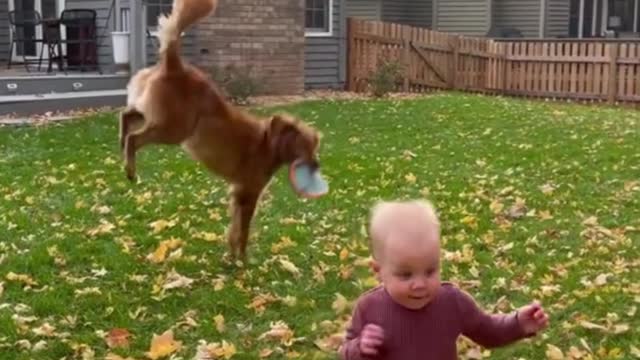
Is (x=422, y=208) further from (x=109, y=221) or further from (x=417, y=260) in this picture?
(x=109, y=221)

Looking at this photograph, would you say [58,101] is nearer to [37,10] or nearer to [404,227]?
[37,10]

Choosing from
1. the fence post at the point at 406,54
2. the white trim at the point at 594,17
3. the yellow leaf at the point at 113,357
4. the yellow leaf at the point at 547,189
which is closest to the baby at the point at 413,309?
the yellow leaf at the point at 113,357

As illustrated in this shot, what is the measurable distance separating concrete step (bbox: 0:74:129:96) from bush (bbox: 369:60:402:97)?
469 cm

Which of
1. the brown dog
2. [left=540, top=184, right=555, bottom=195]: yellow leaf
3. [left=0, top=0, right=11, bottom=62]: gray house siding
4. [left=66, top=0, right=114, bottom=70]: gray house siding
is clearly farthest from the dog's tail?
[left=0, top=0, right=11, bottom=62]: gray house siding

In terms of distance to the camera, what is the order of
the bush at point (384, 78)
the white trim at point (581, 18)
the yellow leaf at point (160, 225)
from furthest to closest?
the white trim at point (581, 18), the bush at point (384, 78), the yellow leaf at point (160, 225)

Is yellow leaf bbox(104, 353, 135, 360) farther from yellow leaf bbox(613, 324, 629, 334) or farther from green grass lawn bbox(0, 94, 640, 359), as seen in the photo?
yellow leaf bbox(613, 324, 629, 334)

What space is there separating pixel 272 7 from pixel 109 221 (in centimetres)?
1190

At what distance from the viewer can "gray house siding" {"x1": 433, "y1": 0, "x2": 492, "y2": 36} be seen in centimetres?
2809

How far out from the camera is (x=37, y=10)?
18.4 meters

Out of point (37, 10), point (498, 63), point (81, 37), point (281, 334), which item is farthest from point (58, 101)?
point (281, 334)

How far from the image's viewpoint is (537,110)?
16.4 meters

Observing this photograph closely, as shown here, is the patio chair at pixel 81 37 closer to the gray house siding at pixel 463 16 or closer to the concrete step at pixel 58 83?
the concrete step at pixel 58 83

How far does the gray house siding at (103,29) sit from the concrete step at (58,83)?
1012 millimetres

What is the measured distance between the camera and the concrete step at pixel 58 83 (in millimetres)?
15203
